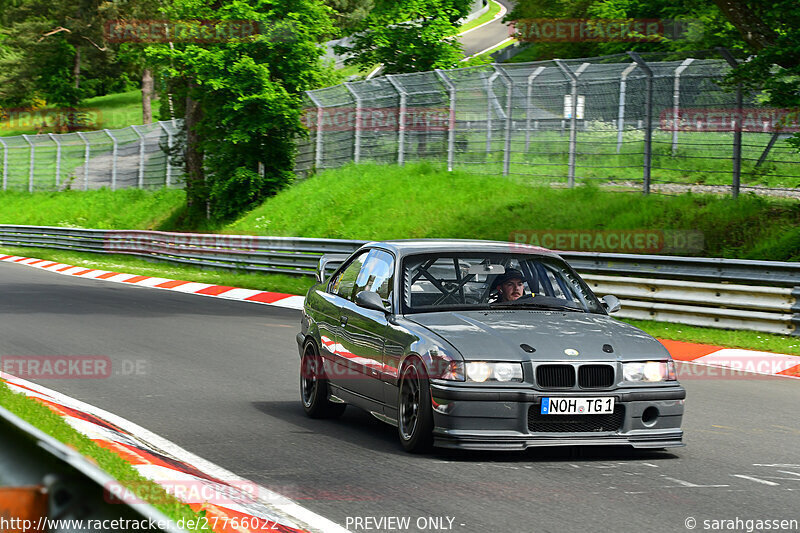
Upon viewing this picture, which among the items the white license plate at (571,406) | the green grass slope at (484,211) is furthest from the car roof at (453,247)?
the green grass slope at (484,211)

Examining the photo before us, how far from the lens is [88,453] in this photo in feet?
Answer: 21.3

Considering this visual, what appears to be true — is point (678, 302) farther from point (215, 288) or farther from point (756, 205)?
point (215, 288)

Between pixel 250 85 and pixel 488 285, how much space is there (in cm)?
2560

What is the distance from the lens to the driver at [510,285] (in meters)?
8.22

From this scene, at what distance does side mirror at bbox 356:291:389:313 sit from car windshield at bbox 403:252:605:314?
177 millimetres

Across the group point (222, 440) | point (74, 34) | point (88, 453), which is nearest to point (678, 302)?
point (222, 440)

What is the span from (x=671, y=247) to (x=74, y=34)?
7517 centimetres

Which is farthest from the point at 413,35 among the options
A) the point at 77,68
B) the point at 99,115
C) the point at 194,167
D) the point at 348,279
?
the point at 77,68

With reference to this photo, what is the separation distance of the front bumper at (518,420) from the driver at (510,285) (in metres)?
1.43

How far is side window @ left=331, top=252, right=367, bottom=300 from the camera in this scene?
357 inches

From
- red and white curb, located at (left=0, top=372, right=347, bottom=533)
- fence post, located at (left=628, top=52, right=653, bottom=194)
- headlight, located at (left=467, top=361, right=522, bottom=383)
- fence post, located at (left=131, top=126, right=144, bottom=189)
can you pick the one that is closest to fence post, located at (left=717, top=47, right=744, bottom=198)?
fence post, located at (left=628, top=52, right=653, bottom=194)

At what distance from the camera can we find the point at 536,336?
716 centimetres

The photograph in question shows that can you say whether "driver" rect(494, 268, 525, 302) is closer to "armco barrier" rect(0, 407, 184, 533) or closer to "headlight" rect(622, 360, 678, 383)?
"headlight" rect(622, 360, 678, 383)

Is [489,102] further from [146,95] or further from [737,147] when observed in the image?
[146,95]
